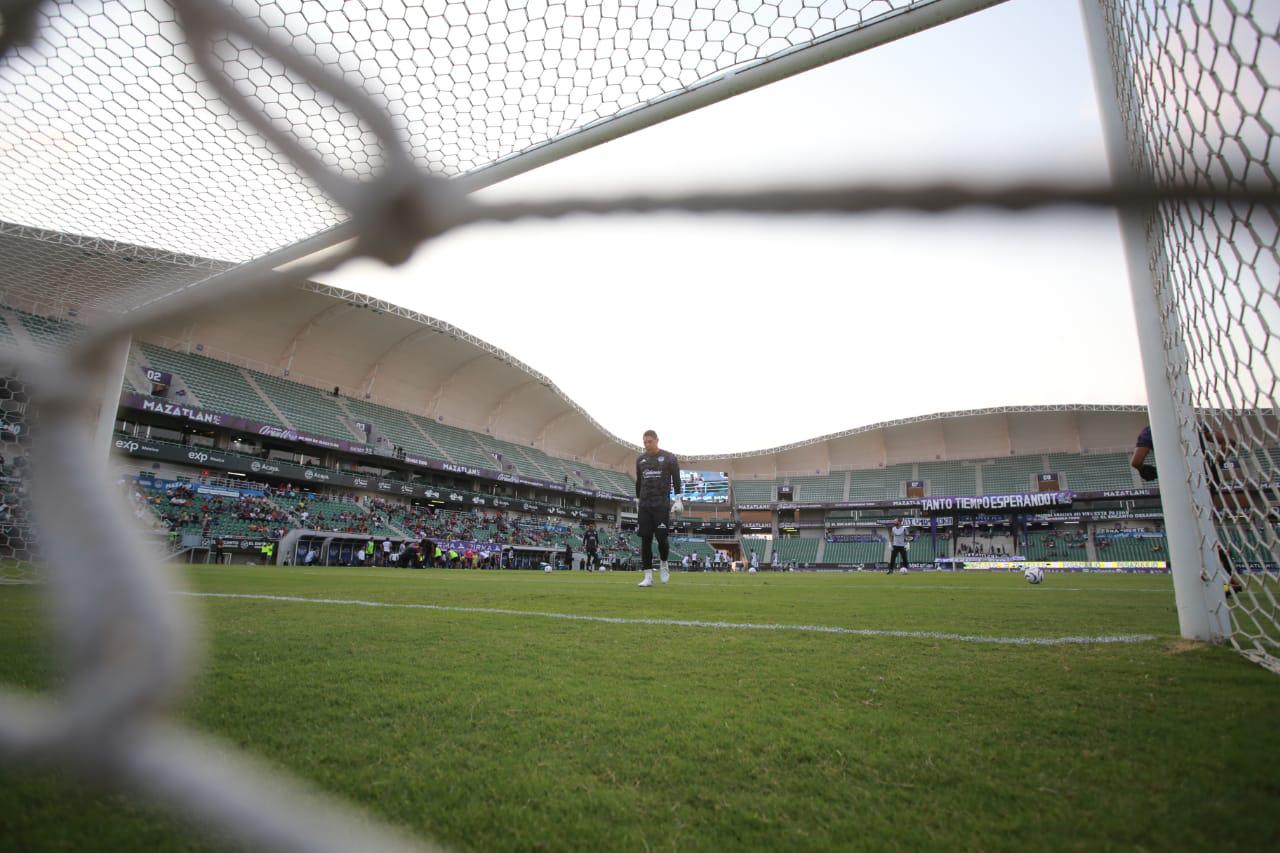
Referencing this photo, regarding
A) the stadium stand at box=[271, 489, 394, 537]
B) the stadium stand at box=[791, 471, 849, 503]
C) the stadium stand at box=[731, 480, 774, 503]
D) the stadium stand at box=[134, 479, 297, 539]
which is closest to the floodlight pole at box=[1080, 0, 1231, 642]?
the stadium stand at box=[134, 479, 297, 539]

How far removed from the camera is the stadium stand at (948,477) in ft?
156

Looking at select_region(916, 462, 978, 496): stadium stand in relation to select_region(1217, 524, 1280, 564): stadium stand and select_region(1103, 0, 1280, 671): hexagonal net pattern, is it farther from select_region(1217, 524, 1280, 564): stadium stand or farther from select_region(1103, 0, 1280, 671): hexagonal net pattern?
select_region(1217, 524, 1280, 564): stadium stand

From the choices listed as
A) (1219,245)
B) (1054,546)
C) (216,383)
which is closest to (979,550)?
(1054,546)

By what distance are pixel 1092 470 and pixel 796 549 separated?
68.7 feet

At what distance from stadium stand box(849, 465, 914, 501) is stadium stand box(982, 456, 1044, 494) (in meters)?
5.41

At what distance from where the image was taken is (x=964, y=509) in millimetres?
43781

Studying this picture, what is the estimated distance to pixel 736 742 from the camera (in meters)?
1.62

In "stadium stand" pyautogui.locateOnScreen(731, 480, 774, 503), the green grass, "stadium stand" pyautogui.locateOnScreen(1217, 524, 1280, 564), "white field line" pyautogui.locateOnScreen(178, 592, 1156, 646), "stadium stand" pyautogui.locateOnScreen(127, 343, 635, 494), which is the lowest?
the green grass

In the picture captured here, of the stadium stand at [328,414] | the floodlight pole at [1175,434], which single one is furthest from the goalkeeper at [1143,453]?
the stadium stand at [328,414]

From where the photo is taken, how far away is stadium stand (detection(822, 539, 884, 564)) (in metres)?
46.8

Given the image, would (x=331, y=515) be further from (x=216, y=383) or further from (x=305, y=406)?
(x=216, y=383)

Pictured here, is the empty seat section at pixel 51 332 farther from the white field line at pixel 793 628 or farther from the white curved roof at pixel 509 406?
the white curved roof at pixel 509 406

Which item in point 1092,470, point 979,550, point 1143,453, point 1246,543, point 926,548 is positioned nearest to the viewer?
point 1246,543

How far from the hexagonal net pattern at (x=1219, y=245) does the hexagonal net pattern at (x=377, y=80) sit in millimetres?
769
